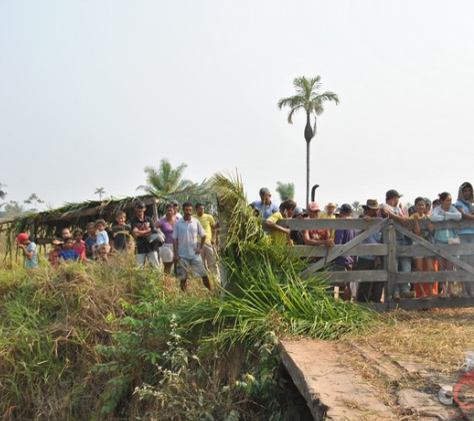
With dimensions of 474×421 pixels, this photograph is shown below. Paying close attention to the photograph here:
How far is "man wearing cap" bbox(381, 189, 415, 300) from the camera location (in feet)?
24.3

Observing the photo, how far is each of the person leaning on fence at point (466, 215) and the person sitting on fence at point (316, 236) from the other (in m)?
2.00

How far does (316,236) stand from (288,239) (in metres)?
0.78

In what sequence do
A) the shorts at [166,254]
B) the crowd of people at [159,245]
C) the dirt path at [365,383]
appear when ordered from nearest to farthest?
the dirt path at [365,383] → the crowd of people at [159,245] → the shorts at [166,254]

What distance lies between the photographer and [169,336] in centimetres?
636

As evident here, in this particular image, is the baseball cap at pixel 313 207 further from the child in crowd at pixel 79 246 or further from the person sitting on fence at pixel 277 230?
the child in crowd at pixel 79 246

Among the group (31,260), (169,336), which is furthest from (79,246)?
(169,336)

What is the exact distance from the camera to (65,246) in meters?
10.4

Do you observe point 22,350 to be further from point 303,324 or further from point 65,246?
point 303,324

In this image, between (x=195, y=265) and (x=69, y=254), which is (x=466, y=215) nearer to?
(x=195, y=265)

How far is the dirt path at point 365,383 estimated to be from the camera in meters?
3.79

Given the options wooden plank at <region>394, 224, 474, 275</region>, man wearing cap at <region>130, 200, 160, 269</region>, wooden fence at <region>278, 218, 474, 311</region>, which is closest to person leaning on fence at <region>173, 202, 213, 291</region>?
man wearing cap at <region>130, 200, 160, 269</region>

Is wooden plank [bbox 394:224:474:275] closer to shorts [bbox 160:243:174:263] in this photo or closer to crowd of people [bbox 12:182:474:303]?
crowd of people [bbox 12:182:474:303]

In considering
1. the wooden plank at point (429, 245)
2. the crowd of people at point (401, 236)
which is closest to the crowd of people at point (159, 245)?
the crowd of people at point (401, 236)

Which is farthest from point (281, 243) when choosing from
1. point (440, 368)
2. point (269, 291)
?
point (440, 368)
